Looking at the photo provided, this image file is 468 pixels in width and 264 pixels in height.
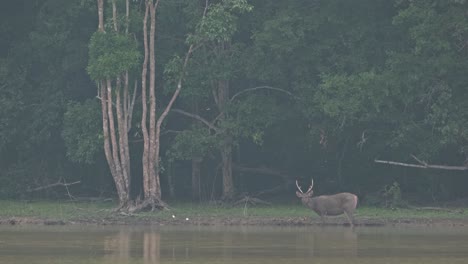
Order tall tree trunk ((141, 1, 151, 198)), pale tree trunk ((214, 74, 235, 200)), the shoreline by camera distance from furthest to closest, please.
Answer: pale tree trunk ((214, 74, 235, 200)), tall tree trunk ((141, 1, 151, 198)), the shoreline

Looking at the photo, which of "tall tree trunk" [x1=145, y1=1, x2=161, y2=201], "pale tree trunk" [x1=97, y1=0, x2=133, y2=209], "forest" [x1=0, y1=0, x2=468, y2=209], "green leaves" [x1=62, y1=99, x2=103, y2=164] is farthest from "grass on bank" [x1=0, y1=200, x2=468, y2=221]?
"green leaves" [x1=62, y1=99, x2=103, y2=164]

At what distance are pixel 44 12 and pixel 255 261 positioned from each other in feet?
68.7

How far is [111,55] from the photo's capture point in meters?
34.0

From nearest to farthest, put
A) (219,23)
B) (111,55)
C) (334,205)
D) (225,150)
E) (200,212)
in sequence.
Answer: (334,205) → (200,212) → (111,55) → (219,23) → (225,150)

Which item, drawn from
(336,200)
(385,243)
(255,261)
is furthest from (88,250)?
(336,200)

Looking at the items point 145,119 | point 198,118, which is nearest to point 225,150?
point 198,118

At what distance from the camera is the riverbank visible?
101 ft

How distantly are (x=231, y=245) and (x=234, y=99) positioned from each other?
1470 cm

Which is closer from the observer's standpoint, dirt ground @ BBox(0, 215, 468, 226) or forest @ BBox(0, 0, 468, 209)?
dirt ground @ BBox(0, 215, 468, 226)

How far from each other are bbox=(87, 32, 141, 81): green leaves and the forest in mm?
40

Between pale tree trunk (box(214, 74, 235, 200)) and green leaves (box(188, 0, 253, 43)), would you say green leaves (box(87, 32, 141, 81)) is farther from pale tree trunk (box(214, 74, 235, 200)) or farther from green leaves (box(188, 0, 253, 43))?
pale tree trunk (box(214, 74, 235, 200))

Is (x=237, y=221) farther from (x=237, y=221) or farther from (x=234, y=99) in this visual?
(x=234, y=99)

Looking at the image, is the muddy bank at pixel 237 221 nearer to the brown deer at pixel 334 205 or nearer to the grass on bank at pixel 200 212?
the brown deer at pixel 334 205

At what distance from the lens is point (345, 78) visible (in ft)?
114
